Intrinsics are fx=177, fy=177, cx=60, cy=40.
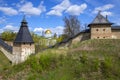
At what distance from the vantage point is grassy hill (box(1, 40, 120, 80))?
998 centimetres

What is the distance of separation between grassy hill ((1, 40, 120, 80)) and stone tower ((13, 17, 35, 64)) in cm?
1025

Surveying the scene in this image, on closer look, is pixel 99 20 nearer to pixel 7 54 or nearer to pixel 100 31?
pixel 100 31

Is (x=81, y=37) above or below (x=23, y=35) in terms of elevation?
below

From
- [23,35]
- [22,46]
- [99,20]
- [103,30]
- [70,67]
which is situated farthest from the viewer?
[99,20]

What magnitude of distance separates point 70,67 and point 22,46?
12.8 m

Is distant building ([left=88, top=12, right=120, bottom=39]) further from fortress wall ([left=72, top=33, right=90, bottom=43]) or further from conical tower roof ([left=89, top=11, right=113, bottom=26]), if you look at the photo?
fortress wall ([left=72, top=33, right=90, bottom=43])

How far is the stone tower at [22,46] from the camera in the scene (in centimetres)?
2236

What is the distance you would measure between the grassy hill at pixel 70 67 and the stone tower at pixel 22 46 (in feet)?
33.6

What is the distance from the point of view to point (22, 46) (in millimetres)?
22375

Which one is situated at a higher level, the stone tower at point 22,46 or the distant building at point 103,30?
the distant building at point 103,30

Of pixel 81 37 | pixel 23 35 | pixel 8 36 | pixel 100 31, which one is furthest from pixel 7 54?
pixel 8 36

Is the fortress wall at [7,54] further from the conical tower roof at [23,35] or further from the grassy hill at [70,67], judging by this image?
the grassy hill at [70,67]

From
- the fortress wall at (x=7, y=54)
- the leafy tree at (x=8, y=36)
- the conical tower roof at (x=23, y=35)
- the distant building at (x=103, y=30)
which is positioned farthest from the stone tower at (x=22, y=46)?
the leafy tree at (x=8, y=36)

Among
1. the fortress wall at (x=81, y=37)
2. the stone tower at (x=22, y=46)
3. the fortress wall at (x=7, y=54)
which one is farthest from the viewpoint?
the fortress wall at (x=7, y=54)
